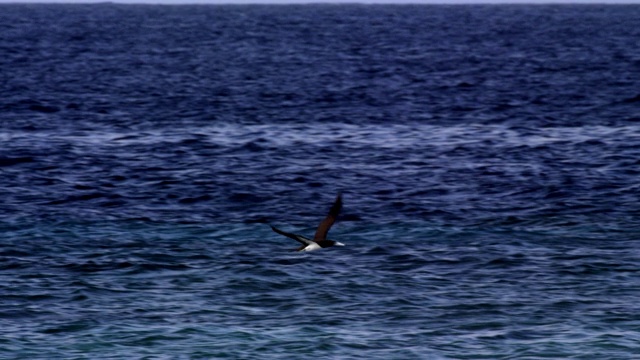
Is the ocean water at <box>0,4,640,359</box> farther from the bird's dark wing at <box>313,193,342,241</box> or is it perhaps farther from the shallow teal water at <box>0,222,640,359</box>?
the bird's dark wing at <box>313,193,342,241</box>

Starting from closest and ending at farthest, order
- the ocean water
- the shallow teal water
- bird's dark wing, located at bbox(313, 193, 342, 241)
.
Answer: the shallow teal water → the ocean water → bird's dark wing, located at bbox(313, 193, 342, 241)

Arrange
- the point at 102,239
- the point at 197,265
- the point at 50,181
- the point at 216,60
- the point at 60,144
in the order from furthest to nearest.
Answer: the point at 216,60
the point at 60,144
the point at 50,181
the point at 102,239
the point at 197,265

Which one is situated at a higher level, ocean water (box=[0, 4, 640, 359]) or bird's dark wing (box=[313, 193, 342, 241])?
bird's dark wing (box=[313, 193, 342, 241])

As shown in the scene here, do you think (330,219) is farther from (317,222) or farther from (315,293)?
(317,222)

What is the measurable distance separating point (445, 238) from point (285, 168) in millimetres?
10924

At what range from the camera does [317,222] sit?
2966cm

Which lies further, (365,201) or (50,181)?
(50,181)

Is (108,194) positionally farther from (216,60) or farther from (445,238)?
(216,60)

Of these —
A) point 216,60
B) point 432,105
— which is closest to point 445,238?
point 432,105

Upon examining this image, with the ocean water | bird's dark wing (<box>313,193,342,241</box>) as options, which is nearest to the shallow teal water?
the ocean water

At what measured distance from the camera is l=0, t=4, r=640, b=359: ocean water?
805 inches

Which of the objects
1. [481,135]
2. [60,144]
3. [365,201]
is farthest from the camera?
[481,135]

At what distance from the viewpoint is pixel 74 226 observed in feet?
95.8

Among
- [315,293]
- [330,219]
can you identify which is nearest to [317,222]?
[315,293]
